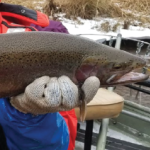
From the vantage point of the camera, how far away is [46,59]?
1.31m

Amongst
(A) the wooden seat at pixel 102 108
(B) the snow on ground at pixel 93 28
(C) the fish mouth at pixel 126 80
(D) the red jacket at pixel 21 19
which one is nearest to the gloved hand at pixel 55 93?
(C) the fish mouth at pixel 126 80

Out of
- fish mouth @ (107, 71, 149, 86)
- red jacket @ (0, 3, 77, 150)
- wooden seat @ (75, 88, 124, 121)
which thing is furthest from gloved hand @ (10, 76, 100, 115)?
wooden seat @ (75, 88, 124, 121)

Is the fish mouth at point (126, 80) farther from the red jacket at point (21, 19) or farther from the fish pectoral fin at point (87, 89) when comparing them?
the red jacket at point (21, 19)

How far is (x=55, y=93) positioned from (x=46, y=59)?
0.14 meters

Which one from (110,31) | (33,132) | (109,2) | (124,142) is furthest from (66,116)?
(109,2)

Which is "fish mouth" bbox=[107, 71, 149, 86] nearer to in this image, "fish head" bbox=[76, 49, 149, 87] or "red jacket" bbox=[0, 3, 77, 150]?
"fish head" bbox=[76, 49, 149, 87]

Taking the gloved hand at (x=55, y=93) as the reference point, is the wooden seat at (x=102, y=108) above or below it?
below

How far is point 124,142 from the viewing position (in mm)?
2721

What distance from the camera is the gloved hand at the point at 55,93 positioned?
125cm

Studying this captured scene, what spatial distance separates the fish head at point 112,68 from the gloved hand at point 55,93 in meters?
0.07

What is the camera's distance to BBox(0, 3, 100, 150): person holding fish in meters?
1.26

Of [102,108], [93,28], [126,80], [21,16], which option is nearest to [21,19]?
[21,16]

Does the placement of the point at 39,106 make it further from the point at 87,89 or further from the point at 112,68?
the point at 112,68

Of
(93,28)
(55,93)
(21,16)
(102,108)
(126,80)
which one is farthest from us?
(93,28)
